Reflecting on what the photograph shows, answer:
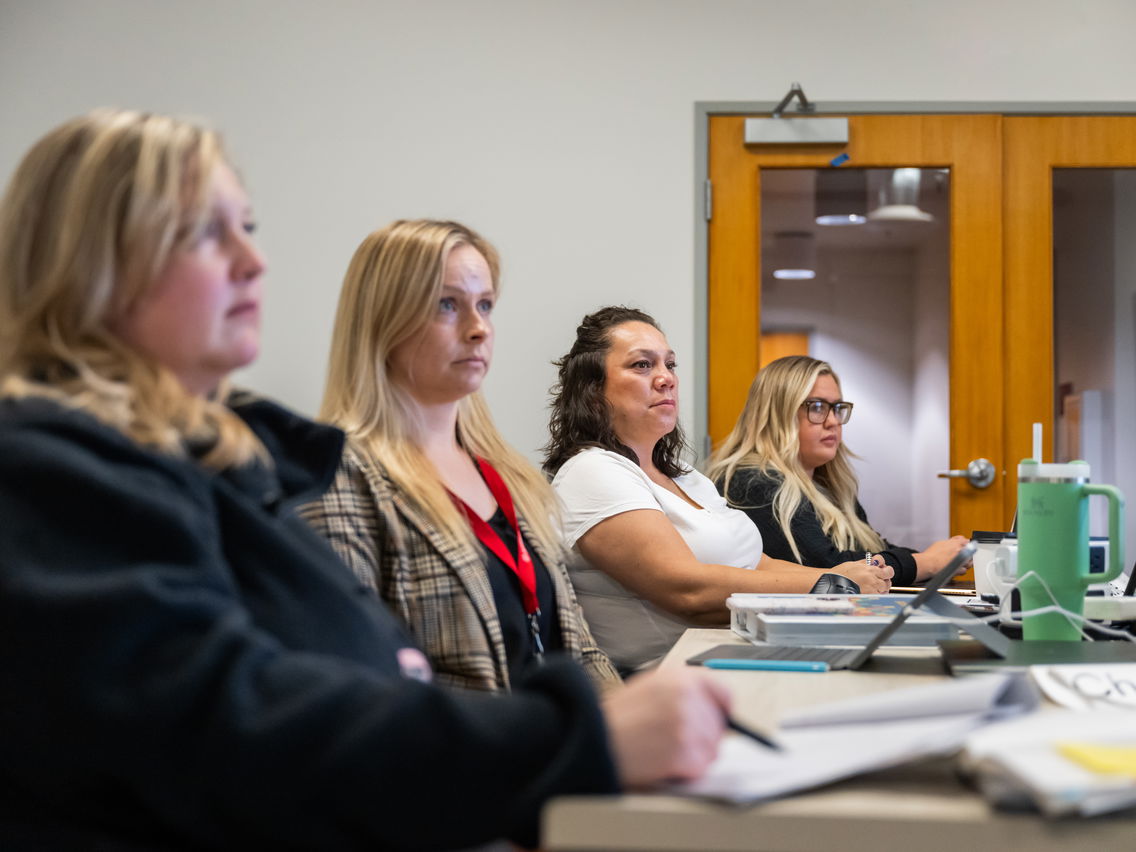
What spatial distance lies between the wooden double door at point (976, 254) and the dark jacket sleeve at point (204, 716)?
9.51 feet

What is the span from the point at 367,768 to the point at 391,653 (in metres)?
0.30

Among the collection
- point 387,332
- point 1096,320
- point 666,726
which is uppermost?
point 1096,320

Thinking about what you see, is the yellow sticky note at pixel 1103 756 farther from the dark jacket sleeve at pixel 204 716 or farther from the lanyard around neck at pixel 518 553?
the lanyard around neck at pixel 518 553

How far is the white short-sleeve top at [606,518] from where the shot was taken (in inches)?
88.6

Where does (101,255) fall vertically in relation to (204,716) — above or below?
above

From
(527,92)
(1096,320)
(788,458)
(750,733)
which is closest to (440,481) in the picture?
(750,733)

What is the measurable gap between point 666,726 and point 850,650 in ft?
2.39

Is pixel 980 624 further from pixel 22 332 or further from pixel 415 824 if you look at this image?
pixel 22 332

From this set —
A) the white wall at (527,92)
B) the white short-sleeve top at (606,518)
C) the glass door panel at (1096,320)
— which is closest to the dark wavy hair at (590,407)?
the white short-sleeve top at (606,518)

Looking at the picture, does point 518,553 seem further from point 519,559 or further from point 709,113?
point 709,113

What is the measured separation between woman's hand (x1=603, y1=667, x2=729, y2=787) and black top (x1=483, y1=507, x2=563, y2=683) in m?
0.89

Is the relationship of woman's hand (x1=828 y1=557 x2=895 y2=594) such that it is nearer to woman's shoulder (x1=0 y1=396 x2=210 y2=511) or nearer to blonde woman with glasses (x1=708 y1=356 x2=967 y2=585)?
blonde woman with glasses (x1=708 y1=356 x2=967 y2=585)

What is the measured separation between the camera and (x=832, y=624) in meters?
1.47

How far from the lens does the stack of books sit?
4.81ft
